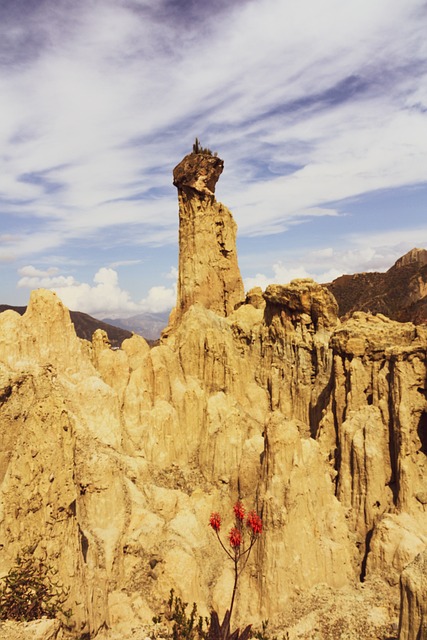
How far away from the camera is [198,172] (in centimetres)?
3509

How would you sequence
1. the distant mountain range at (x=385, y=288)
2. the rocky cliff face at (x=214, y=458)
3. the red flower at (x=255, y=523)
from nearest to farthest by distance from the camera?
the rocky cliff face at (x=214, y=458), the red flower at (x=255, y=523), the distant mountain range at (x=385, y=288)

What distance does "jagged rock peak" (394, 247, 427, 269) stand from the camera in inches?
4465

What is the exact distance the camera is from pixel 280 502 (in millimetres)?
17297

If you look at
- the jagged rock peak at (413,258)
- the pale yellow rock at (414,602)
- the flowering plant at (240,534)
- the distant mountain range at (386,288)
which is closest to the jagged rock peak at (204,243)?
the flowering plant at (240,534)

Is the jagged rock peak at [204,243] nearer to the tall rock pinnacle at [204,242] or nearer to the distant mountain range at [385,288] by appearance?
the tall rock pinnacle at [204,242]

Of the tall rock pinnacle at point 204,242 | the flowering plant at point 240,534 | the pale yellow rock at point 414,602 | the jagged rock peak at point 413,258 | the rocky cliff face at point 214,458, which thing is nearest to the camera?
the pale yellow rock at point 414,602

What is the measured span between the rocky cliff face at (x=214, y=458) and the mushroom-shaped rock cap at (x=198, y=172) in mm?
11922

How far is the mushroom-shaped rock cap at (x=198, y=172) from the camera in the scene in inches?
1383

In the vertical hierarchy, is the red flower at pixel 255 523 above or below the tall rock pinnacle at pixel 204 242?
below

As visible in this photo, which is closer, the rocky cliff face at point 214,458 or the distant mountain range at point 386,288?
the rocky cliff face at point 214,458

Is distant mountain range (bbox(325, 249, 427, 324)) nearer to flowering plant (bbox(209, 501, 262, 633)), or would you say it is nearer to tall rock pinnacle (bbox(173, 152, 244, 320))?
tall rock pinnacle (bbox(173, 152, 244, 320))

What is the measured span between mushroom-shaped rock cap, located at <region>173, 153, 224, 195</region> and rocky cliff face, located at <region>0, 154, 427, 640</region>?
11922mm

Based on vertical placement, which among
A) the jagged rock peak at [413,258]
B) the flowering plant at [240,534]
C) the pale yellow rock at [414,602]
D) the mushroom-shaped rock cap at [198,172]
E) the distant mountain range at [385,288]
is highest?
the jagged rock peak at [413,258]

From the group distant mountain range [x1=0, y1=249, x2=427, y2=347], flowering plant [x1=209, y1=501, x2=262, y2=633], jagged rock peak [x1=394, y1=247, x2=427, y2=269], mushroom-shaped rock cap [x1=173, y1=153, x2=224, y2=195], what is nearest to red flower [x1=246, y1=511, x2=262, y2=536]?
flowering plant [x1=209, y1=501, x2=262, y2=633]
